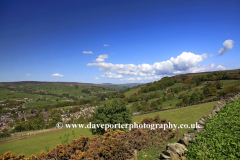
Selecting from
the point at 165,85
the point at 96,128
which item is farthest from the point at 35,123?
the point at 165,85

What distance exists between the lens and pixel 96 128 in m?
20.5

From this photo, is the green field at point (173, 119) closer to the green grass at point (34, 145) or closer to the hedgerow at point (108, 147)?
the green grass at point (34, 145)

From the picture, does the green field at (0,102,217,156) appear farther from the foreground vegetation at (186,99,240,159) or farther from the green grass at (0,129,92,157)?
the foreground vegetation at (186,99,240,159)

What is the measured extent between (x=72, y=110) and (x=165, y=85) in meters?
103

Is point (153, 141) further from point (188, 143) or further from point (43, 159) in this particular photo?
point (43, 159)

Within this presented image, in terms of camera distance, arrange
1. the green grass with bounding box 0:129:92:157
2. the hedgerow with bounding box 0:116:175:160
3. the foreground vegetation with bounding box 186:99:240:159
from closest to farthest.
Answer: the foreground vegetation with bounding box 186:99:240:159
the hedgerow with bounding box 0:116:175:160
the green grass with bounding box 0:129:92:157

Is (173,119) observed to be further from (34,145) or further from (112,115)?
(34,145)

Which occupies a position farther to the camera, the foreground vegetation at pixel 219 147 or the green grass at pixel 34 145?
the green grass at pixel 34 145

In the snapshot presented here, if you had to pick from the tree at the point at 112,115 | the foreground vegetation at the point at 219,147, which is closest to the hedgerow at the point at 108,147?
the tree at the point at 112,115

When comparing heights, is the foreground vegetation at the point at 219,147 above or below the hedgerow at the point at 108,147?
above

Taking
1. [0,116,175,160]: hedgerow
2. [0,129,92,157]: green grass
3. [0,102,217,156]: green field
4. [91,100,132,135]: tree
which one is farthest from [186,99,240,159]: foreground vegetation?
[0,129,92,157]: green grass

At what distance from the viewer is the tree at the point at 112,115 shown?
64.6ft

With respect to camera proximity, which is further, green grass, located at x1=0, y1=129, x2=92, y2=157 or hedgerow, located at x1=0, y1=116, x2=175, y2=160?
green grass, located at x1=0, y1=129, x2=92, y2=157

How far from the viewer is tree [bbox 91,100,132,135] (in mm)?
19688
